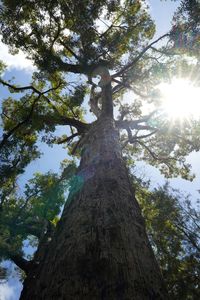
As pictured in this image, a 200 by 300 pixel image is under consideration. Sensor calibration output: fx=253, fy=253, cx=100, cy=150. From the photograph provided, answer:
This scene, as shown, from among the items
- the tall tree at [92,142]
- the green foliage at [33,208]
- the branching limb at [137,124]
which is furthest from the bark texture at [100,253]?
the green foliage at [33,208]

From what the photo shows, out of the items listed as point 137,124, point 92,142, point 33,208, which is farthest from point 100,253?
point 33,208

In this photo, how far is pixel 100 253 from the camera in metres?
2.15

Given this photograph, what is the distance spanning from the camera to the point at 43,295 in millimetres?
1919

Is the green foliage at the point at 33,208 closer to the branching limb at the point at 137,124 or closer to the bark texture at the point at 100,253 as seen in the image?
the branching limb at the point at 137,124

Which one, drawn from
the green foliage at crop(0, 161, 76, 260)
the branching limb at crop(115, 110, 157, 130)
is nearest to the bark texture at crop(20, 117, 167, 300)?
the branching limb at crop(115, 110, 157, 130)

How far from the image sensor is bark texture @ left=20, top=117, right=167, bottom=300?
5.98 ft

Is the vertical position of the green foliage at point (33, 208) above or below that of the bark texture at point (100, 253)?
above

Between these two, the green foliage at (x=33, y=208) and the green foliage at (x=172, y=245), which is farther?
the green foliage at (x=33, y=208)

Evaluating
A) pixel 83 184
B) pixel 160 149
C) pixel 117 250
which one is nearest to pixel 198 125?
pixel 160 149

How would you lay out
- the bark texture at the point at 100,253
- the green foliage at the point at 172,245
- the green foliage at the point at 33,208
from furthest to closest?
1. the green foliage at the point at 33,208
2. the green foliage at the point at 172,245
3. the bark texture at the point at 100,253

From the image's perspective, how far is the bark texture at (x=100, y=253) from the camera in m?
1.82

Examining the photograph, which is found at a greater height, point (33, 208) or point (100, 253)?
point (33, 208)

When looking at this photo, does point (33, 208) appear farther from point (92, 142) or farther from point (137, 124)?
point (92, 142)

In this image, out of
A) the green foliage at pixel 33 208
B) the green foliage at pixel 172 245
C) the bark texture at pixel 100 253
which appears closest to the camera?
the bark texture at pixel 100 253
